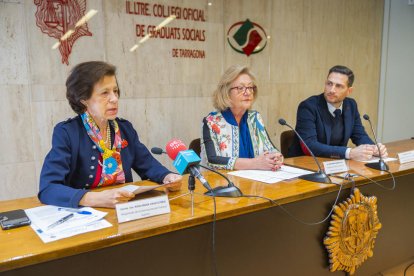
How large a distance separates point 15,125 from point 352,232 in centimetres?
238

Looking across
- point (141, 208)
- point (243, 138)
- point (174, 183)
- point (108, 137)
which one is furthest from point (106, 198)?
point (243, 138)

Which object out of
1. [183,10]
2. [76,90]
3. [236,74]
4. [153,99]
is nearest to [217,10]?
[183,10]

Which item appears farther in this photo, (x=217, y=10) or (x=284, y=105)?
(x=284, y=105)

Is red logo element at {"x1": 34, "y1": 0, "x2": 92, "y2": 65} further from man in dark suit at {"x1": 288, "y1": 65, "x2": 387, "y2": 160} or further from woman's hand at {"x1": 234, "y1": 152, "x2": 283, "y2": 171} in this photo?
man in dark suit at {"x1": 288, "y1": 65, "x2": 387, "y2": 160}

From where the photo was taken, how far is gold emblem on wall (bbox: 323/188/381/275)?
170 centimetres

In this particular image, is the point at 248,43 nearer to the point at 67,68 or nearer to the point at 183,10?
the point at 183,10

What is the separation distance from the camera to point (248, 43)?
3.79m

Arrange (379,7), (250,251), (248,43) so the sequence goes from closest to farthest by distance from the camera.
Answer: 1. (250,251)
2. (248,43)
3. (379,7)

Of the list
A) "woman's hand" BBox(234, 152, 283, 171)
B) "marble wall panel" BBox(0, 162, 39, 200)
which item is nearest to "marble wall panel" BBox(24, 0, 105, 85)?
"marble wall panel" BBox(0, 162, 39, 200)

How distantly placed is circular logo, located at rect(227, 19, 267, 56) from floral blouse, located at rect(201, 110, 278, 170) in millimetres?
1525

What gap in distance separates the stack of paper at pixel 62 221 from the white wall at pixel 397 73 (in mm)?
4792

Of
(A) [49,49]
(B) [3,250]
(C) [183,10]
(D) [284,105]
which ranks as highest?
(C) [183,10]

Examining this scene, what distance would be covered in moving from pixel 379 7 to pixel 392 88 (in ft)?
3.66

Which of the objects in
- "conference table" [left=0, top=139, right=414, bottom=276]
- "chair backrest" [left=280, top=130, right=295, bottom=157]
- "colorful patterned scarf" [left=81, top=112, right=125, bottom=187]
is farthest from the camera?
"chair backrest" [left=280, top=130, right=295, bottom=157]
